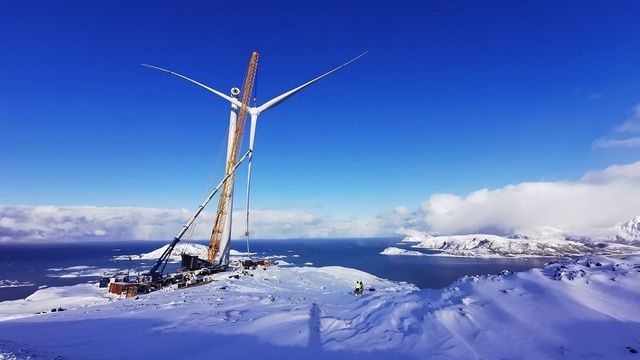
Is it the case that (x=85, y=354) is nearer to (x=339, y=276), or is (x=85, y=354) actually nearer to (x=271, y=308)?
(x=271, y=308)

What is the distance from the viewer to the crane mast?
213 ft

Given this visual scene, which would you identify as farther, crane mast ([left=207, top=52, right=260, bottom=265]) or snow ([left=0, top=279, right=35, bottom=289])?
snow ([left=0, top=279, right=35, bottom=289])

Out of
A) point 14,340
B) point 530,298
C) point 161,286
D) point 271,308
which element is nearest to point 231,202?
point 161,286

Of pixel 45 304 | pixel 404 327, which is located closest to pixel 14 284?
pixel 45 304

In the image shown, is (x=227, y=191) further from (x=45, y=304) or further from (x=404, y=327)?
(x=404, y=327)

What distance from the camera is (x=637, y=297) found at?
46.7 feet

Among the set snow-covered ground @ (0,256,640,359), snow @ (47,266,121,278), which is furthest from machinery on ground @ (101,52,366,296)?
snow @ (47,266,121,278)

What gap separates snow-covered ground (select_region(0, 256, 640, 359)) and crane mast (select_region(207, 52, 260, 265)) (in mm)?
43929

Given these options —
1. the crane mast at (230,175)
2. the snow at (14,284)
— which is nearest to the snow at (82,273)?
the snow at (14,284)

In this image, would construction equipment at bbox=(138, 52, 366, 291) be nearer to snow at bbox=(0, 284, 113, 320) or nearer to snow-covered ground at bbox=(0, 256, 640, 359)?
snow at bbox=(0, 284, 113, 320)

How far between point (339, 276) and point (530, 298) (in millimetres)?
37663

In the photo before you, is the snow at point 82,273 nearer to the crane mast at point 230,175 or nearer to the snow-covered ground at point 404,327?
the crane mast at point 230,175

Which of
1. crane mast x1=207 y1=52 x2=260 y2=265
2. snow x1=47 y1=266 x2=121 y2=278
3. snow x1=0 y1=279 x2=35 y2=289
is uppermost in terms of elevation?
crane mast x1=207 y1=52 x2=260 y2=265

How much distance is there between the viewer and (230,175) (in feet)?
216
